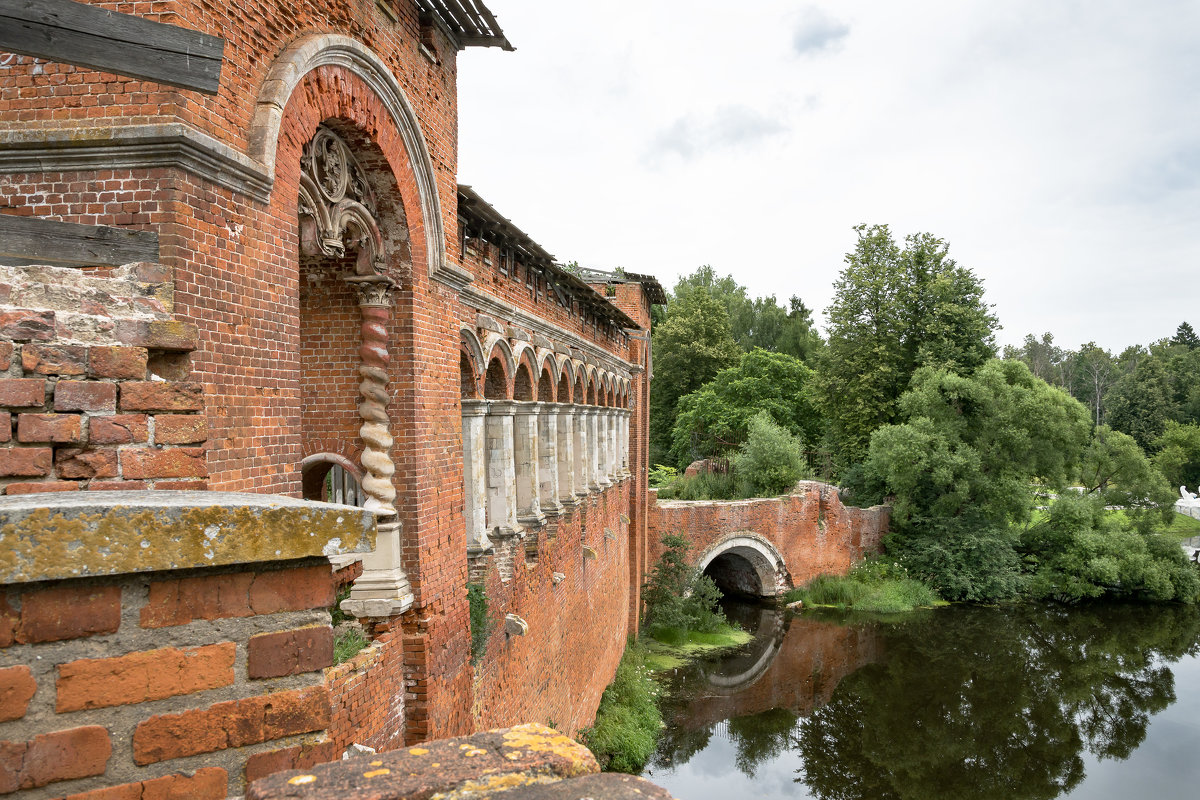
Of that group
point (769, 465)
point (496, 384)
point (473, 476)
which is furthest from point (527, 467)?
point (769, 465)

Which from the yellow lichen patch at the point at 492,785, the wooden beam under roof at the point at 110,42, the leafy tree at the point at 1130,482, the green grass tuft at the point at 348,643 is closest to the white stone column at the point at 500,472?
the green grass tuft at the point at 348,643

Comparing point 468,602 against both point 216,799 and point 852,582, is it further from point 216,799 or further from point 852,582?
point 852,582

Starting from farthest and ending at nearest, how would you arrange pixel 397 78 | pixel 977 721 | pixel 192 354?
pixel 977 721, pixel 397 78, pixel 192 354

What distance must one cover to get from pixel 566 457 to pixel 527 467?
2322 millimetres

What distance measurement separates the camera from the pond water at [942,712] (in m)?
14.9

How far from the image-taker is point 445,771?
1749 millimetres

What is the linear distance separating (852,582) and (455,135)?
2330 centimetres

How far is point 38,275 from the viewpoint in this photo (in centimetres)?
280

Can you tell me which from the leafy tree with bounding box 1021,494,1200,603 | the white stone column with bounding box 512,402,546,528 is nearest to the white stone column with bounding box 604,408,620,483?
the white stone column with bounding box 512,402,546,528

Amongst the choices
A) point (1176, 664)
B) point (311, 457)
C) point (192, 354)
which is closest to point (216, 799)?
point (192, 354)

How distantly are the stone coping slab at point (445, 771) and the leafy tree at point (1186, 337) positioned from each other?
81674mm

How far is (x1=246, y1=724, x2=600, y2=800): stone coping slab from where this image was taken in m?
1.64

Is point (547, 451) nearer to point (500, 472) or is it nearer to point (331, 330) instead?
point (500, 472)

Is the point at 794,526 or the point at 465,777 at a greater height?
the point at 465,777
